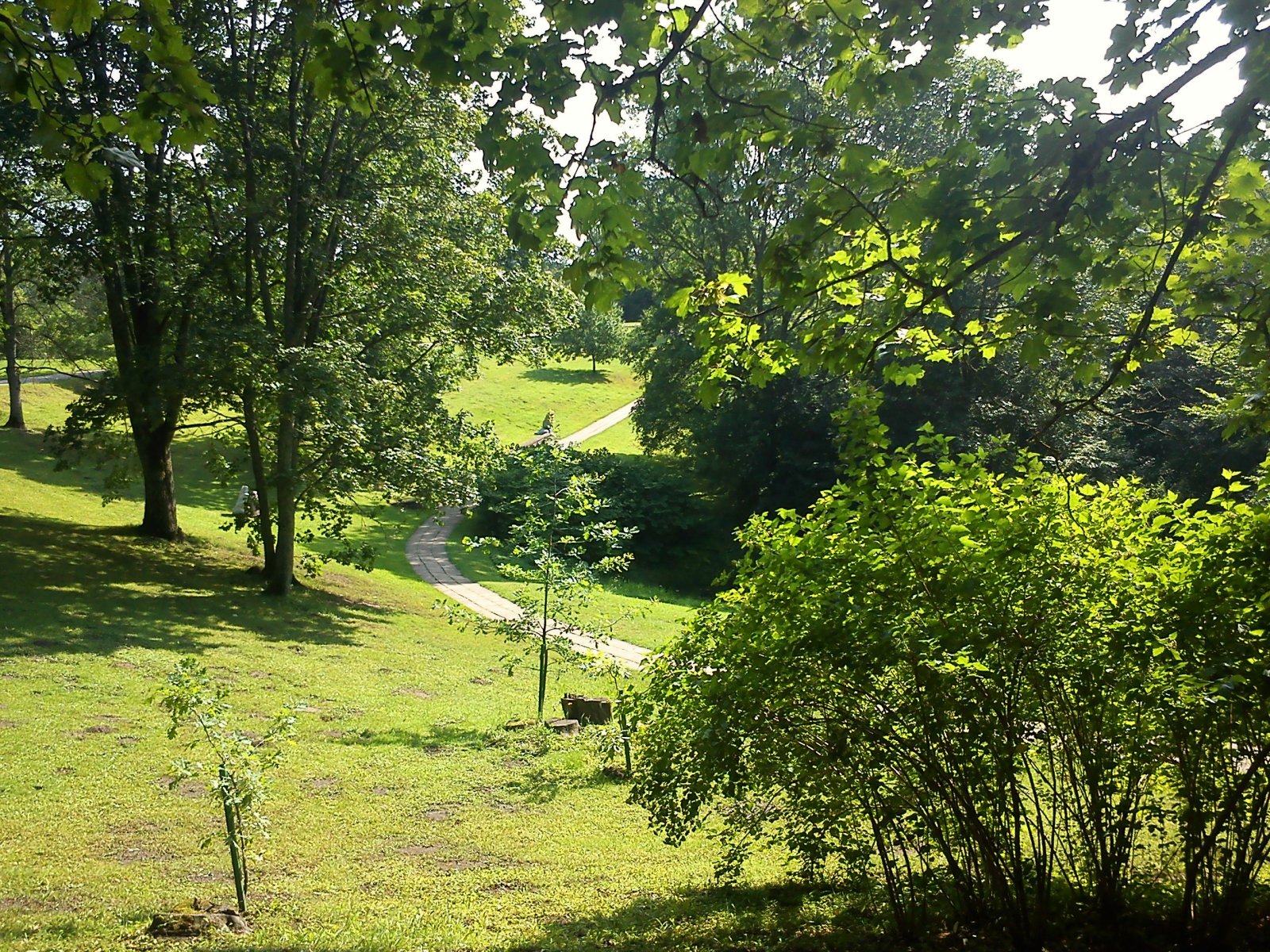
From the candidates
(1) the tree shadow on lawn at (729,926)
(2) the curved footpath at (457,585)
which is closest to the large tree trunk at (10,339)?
(2) the curved footpath at (457,585)

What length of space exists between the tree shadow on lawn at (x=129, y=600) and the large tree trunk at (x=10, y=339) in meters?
5.81

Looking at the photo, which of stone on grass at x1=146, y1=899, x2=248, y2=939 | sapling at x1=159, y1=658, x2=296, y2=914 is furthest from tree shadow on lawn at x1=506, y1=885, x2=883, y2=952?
sapling at x1=159, y1=658, x2=296, y2=914

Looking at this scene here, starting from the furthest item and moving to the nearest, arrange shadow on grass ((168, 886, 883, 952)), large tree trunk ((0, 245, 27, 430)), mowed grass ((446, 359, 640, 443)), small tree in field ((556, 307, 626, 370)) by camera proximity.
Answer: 1. small tree in field ((556, 307, 626, 370))
2. mowed grass ((446, 359, 640, 443))
3. large tree trunk ((0, 245, 27, 430))
4. shadow on grass ((168, 886, 883, 952))

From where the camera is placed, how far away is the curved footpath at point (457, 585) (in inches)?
643

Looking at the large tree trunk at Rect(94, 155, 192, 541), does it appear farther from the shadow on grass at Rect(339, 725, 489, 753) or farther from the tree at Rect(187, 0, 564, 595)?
the shadow on grass at Rect(339, 725, 489, 753)

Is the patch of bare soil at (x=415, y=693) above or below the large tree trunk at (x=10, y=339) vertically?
below

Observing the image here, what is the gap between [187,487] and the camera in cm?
3131

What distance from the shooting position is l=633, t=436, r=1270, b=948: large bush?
416 centimetres

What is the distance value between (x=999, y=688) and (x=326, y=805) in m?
6.06

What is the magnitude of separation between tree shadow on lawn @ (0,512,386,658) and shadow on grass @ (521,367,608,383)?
44.6m

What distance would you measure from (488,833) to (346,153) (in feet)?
46.6

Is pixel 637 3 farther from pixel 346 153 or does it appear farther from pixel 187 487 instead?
pixel 187 487

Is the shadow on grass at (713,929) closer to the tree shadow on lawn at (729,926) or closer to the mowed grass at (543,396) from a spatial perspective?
the tree shadow on lawn at (729,926)

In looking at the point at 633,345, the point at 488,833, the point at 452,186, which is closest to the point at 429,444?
the point at 452,186
